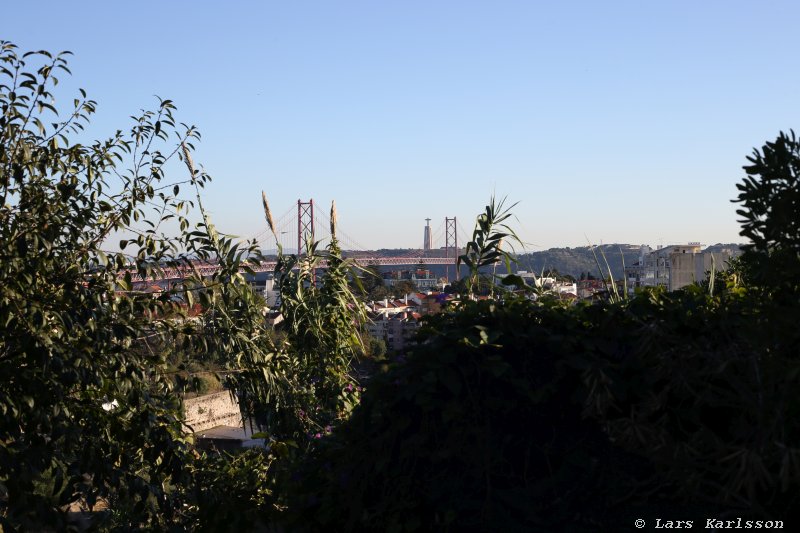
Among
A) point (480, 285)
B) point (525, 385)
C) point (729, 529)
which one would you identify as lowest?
point (729, 529)

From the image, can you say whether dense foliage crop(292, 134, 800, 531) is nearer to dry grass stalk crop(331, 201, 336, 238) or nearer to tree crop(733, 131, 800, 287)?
tree crop(733, 131, 800, 287)

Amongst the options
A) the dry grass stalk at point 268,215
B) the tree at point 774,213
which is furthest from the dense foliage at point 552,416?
the dry grass stalk at point 268,215

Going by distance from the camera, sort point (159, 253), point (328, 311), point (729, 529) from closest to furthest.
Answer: point (729, 529)
point (159, 253)
point (328, 311)

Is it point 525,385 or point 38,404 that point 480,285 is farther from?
point 38,404

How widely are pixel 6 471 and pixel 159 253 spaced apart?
42.0 inches

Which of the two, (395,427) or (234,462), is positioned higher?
(395,427)

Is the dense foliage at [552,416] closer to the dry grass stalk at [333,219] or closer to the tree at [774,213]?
the tree at [774,213]

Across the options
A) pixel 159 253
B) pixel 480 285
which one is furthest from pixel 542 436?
pixel 159 253

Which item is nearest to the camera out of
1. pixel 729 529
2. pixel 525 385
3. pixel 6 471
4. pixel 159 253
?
pixel 729 529

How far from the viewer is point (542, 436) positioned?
1.89 meters
